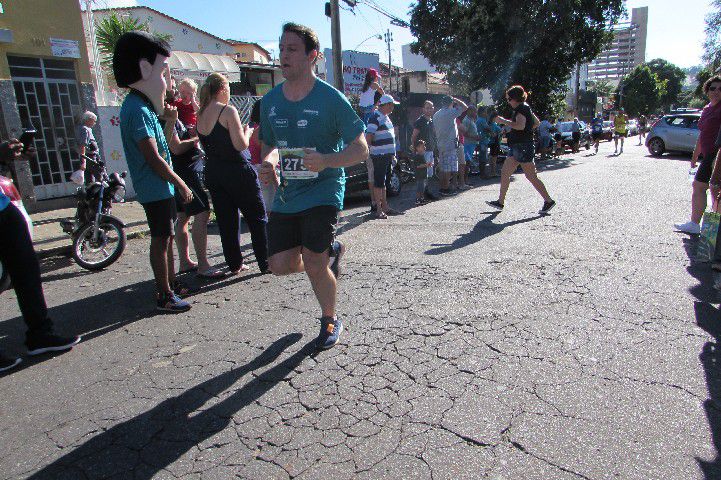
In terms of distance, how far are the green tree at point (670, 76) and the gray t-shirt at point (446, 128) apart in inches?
4284

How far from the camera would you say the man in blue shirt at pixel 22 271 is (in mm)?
3254

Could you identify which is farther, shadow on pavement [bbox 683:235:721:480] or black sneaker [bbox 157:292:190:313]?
black sneaker [bbox 157:292:190:313]

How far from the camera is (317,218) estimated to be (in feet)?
10.2

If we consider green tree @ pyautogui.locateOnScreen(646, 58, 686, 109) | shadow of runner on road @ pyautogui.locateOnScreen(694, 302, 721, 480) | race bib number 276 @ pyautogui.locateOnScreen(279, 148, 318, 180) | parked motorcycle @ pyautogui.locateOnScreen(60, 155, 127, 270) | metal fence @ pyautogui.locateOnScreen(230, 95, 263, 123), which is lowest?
shadow of runner on road @ pyautogui.locateOnScreen(694, 302, 721, 480)

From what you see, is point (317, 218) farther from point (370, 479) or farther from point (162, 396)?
point (370, 479)

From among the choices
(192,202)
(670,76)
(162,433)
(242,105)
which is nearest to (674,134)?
(242,105)

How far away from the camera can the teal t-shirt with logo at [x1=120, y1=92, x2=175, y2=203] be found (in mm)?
3682

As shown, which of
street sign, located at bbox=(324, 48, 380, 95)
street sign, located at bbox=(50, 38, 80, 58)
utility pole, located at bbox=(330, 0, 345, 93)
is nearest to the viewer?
street sign, located at bbox=(50, 38, 80, 58)

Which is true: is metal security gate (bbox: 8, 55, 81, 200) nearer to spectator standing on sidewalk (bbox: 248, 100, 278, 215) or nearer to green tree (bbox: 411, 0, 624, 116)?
spectator standing on sidewalk (bbox: 248, 100, 278, 215)

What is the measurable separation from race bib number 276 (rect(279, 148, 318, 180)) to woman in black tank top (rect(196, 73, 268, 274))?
1.49m

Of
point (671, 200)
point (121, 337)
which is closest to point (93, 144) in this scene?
point (121, 337)

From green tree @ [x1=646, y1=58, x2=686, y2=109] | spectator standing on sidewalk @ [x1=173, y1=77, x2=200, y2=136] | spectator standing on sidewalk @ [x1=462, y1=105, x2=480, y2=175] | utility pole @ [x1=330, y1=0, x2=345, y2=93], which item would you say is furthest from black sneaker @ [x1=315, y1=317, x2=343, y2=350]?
green tree @ [x1=646, y1=58, x2=686, y2=109]

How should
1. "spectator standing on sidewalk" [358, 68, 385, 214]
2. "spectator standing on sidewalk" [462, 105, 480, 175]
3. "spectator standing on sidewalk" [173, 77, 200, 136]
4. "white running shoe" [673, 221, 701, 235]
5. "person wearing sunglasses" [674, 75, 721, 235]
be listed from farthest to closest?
"spectator standing on sidewalk" [462, 105, 480, 175], "spectator standing on sidewalk" [358, 68, 385, 214], "white running shoe" [673, 221, 701, 235], "person wearing sunglasses" [674, 75, 721, 235], "spectator standing on sidewalk" [173, 77, 200, 136]

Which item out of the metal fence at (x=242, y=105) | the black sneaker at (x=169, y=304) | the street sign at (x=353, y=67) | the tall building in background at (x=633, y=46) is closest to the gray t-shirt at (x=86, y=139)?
the metal fence at (x=242, y=105)
